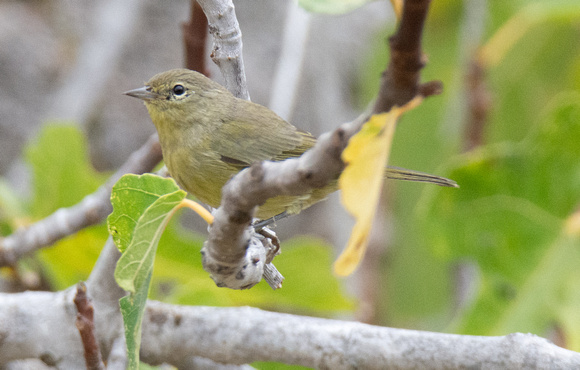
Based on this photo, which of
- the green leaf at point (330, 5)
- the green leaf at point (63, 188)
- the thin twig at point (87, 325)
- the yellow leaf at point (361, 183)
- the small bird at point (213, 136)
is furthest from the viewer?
the green leaf at point (63, 188)

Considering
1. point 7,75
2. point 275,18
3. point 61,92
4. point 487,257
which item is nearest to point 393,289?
point 487,257

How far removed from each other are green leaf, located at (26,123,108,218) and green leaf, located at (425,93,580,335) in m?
1.69

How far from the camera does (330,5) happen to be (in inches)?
46.3

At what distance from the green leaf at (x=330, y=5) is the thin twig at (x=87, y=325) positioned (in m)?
0.83

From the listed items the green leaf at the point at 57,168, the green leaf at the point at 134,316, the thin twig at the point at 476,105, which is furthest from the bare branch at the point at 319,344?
the thin twig at the point at 476,105

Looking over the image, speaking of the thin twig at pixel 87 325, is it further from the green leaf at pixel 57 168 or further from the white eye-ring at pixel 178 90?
the green leaf at pixel 57 168

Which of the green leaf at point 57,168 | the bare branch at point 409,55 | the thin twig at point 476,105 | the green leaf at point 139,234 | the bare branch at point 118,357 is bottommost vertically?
the bare branch at point 118,357

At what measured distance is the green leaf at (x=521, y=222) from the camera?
114 inches

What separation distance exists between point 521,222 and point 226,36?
6.28ft

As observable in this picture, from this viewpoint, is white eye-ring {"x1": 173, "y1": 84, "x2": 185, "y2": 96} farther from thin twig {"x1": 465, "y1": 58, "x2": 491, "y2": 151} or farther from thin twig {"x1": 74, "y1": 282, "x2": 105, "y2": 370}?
thin twig {"x1": 465, "y1": 58, "x2": 491, "y2": 151}

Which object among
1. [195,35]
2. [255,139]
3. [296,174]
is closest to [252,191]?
[296,174]

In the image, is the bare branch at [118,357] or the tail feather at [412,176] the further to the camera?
the tail feather at [412,176]

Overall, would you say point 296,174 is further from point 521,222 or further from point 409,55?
point 521,222

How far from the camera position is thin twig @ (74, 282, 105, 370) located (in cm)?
148
